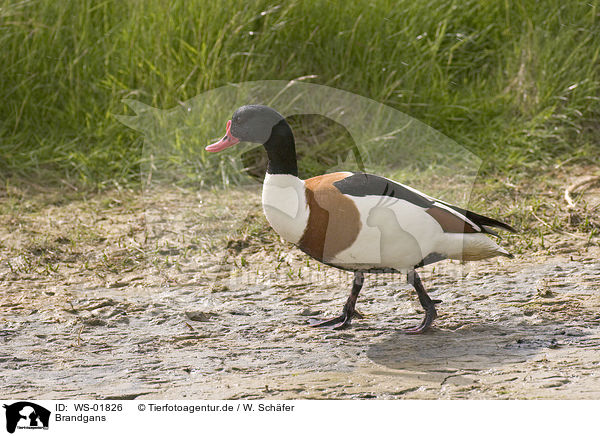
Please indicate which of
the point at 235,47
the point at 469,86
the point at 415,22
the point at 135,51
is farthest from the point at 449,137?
the point at 135,51

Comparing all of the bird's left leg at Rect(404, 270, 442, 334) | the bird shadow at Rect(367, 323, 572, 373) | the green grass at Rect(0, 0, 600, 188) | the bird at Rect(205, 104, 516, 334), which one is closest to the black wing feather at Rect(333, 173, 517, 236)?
the bird at Rect(205, 104, 516, 334)

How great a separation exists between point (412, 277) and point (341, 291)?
768 millimetres

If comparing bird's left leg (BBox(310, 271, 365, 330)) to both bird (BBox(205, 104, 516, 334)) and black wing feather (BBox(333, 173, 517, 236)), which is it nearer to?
bird (BBox(205, 104, 516, 334))

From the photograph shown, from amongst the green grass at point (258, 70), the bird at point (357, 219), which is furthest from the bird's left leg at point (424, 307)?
the green grass at point (258, 70)

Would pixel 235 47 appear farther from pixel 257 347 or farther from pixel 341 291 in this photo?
pixel 257 347

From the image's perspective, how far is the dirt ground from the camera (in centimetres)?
330

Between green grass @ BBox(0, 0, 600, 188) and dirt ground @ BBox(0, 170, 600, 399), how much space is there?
619mm

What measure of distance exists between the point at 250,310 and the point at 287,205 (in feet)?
2.70

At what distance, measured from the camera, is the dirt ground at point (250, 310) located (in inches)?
130

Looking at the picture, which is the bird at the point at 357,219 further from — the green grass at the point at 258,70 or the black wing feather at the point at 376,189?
the green grass at the point at 258,70

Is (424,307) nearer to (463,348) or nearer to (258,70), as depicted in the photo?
(463,348)

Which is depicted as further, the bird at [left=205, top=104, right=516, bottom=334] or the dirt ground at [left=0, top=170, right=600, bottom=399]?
the bird at [left=205, top=104, right=516, bottom=334]
